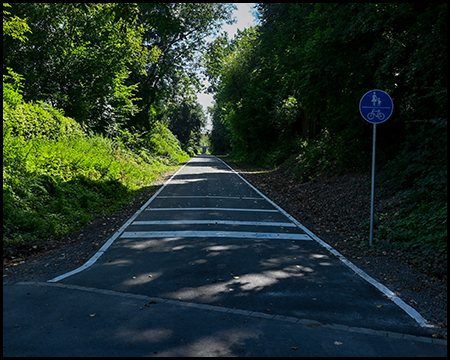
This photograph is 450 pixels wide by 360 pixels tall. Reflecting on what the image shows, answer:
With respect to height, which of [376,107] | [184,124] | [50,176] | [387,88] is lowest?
[50,176]

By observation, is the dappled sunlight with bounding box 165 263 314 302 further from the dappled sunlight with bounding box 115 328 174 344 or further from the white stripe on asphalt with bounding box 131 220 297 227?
the white stripe on asphalt with bounding box 131 220 297 227

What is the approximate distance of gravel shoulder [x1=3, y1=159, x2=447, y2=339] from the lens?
5.60m

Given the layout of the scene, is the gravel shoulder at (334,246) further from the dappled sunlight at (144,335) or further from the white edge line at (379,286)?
the dappled sunlight at (144,335)

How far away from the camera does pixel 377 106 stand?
817 centimetres

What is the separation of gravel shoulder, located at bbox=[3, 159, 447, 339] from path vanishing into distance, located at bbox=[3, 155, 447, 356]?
0.32 metres

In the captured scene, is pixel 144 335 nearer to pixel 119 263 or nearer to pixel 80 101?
pixel 119 263

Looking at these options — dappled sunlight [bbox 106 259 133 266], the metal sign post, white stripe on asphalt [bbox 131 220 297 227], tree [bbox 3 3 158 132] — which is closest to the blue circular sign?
the metal sign post

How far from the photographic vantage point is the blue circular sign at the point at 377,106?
8.12 meters

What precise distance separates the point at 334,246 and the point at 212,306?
13.5 ft

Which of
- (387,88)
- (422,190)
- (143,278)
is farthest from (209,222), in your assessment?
(387,88)

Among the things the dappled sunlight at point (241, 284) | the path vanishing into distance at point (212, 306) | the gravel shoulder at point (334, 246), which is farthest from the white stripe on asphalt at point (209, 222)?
the dappled sunlight at point (241, 284)

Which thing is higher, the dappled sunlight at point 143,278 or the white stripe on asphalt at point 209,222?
the white stripe on asphalt at point 209,222

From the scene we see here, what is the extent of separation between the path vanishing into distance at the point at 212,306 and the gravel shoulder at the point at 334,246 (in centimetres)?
32

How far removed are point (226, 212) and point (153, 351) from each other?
7.94m
